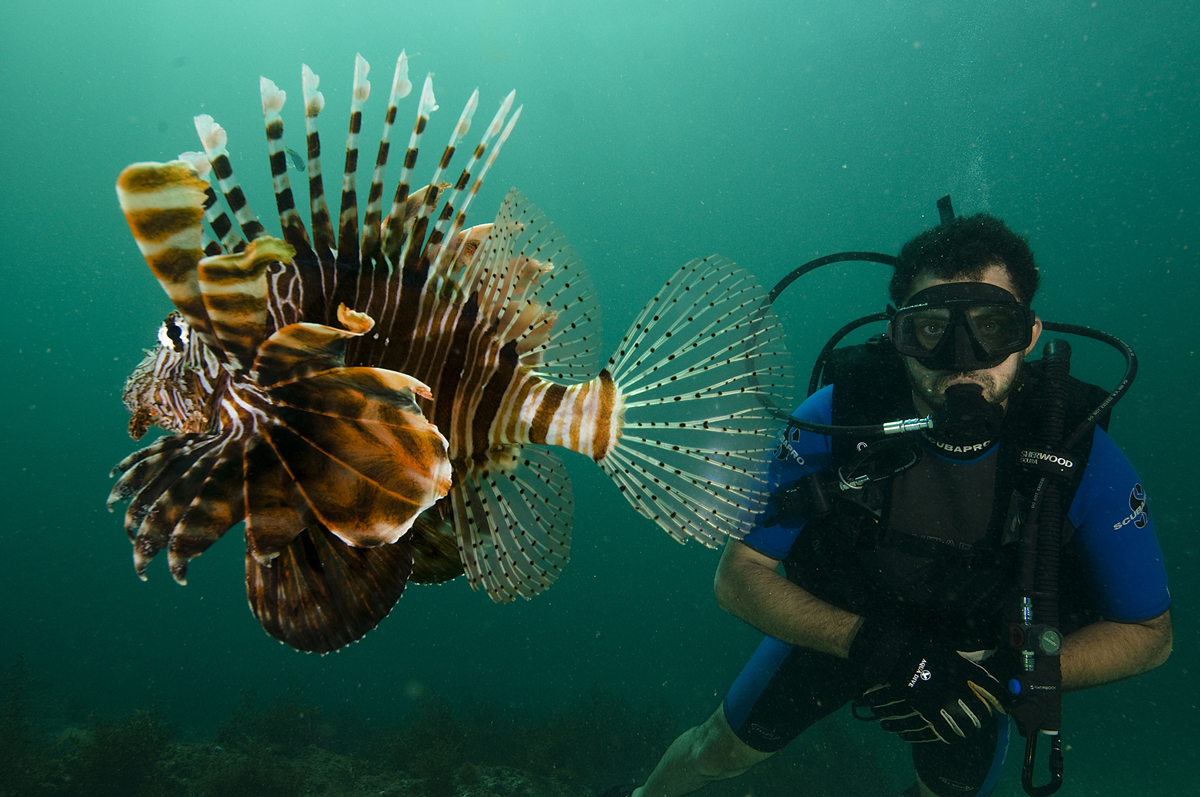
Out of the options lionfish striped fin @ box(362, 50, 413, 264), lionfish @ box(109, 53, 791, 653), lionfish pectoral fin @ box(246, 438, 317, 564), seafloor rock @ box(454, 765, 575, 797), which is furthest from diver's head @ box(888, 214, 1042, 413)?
seafloor rock @ box(454, 765, 575, 797)

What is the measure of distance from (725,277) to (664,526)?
0.78m

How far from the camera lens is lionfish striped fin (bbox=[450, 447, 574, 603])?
1499 millimetres

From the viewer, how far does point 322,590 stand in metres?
1.18

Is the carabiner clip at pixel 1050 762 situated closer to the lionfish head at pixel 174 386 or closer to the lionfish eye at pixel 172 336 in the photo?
the lionfish head at pixel 174 386

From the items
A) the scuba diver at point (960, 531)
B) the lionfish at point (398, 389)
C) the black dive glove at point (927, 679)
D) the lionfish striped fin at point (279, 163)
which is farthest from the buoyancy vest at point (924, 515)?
the lionfish striped fin at point (279, 163)

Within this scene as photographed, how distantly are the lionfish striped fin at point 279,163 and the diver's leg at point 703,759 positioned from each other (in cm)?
426

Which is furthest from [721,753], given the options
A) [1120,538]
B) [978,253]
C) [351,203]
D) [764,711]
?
[351,203]

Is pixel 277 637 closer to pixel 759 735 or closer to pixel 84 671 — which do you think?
pixel 759 735

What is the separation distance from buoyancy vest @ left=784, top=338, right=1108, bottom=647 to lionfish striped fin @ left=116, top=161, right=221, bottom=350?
284 cm

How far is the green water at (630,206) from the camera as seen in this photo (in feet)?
60.1

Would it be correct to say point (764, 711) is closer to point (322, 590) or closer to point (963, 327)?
point (963, 327)

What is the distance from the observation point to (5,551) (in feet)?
112

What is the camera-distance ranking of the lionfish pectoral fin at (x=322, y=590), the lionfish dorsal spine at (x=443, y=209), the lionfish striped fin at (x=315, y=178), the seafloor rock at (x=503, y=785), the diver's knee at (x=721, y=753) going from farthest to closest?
the seafloor rock at (x=503, y=785), the diver's knee at (x=721, y=753), the lionfish dorsal spine at (x=443, y=209), the lionfish striped fin at (x=315, y=178), the lionfish pectoral fin at (x=322, y=590)

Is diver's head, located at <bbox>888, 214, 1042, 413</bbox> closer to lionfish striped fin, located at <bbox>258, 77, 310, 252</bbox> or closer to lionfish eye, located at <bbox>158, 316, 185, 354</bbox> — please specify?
lionfish striped fin, located at <bbox>258, 77, 310, 252</bbox>
